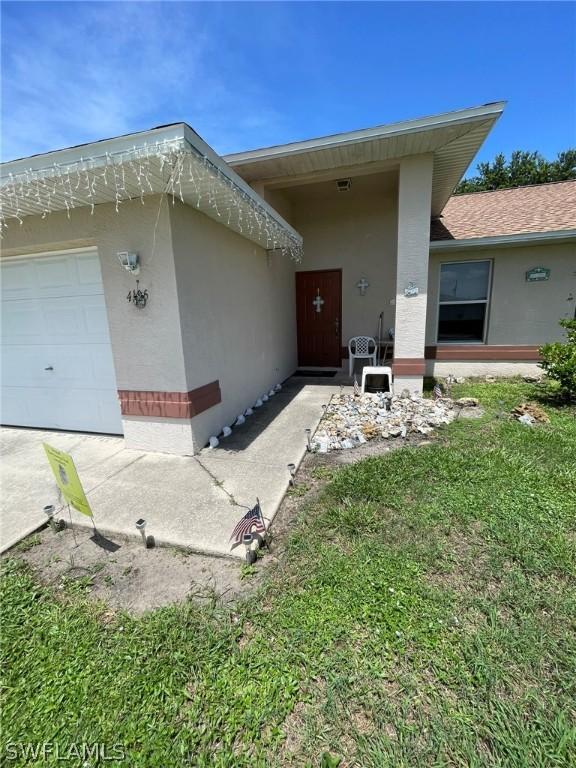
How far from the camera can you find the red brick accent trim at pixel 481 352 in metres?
7.15

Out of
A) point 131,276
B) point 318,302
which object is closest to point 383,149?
point 318,302

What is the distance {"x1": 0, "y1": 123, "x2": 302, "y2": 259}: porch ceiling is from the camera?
2.51m

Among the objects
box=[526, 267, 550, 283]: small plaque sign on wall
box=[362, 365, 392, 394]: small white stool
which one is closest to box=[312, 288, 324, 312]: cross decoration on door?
box=[362, 365, 392, 394]: small white stool

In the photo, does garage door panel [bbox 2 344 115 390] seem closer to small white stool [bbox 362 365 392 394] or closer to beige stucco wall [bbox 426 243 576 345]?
small white stool [bbox 362 365 392 394]

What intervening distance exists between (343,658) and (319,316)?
7501 mm

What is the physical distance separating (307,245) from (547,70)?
5.04m

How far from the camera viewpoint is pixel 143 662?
1.65 meters

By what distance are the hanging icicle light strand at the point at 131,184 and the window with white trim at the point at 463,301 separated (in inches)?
198

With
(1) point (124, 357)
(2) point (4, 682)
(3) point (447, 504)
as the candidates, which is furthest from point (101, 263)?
(3) point (447, 504)

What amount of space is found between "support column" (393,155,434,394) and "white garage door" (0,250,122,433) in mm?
4559

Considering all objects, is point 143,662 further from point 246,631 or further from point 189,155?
point 189,155

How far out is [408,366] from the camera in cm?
587

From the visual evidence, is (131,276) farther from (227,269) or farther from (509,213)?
(509,213)

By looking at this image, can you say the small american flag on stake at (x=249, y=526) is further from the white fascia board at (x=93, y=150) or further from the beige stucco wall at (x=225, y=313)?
the white fascia board at (x=93, y=150)
